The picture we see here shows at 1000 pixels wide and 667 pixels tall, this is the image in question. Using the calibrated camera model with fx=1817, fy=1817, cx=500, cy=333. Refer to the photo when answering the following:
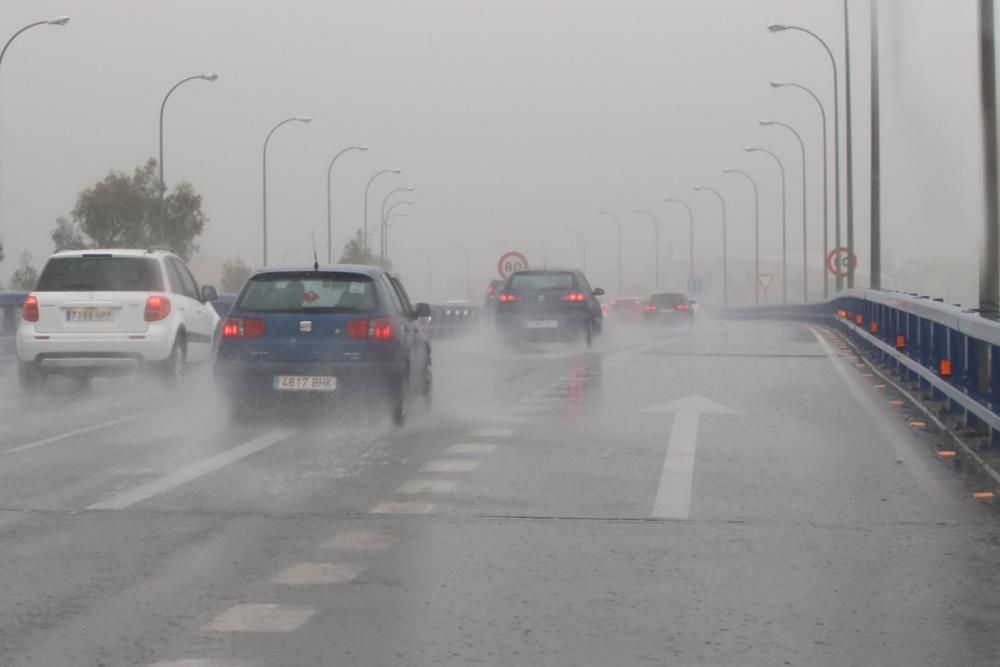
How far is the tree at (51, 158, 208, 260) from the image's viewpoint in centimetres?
8450

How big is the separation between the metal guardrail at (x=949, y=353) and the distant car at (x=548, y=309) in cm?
881

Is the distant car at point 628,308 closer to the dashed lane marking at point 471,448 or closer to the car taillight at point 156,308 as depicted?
the car taillight at point 156,308

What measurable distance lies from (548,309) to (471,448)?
20553 mm

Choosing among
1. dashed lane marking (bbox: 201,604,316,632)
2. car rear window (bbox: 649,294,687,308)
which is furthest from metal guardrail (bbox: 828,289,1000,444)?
car rear window (bbox: 649,294,687,308)

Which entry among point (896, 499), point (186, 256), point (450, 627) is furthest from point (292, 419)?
point (186, 256)

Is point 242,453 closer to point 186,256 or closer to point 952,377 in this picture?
point 952,377

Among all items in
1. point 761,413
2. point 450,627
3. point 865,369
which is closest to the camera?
point 450,627

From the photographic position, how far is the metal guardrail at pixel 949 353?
13.5m

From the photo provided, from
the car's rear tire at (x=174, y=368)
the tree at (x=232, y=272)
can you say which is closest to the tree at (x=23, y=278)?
the tree at (x=232, y=272)

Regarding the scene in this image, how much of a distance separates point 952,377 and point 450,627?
392 inches

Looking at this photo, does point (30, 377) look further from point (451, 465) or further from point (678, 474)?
point (678, 474)

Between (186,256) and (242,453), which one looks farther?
(186,256)

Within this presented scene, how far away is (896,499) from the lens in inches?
438

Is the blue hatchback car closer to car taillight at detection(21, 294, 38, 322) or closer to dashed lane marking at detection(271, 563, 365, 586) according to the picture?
car taillight at detection(21, 294, 38, 322)
